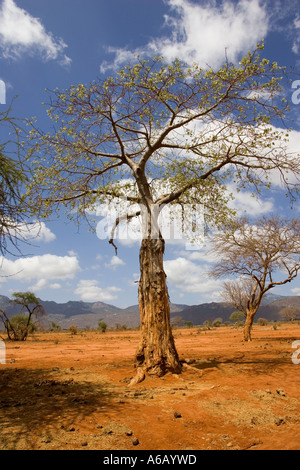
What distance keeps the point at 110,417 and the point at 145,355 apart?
375 cm

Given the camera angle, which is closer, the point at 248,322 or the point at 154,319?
the point at 154,319

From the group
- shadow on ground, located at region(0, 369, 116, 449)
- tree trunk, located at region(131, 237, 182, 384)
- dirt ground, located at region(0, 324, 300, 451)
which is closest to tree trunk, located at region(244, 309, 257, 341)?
dirt ground, located at region(0, 324, 300, 451)

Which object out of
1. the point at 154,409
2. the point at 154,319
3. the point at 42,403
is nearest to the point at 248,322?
the point at 154,319

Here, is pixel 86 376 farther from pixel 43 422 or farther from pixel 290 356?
pixel 290 356

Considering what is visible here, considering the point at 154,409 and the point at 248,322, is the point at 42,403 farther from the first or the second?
the point at 248,322

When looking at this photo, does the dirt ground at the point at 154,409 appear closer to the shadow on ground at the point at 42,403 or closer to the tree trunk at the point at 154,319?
the shadow on ground at the point at 42,403

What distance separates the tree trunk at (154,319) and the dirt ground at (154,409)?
1.30ft

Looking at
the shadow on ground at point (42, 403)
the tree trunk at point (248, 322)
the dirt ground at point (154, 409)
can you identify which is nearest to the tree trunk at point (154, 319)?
the dirt ground at point (154, 409)

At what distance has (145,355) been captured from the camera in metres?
9.19

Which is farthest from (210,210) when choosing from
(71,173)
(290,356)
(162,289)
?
(290,356)

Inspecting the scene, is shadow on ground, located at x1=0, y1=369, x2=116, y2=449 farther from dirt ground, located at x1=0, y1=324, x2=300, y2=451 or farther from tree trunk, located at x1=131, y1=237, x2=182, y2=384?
tree trunk, located at x1=131, y1=237, x2=182, y2=384

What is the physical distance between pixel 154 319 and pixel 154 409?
3.35m

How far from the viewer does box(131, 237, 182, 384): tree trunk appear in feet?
29.7

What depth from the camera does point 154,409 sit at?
6.06 meters
